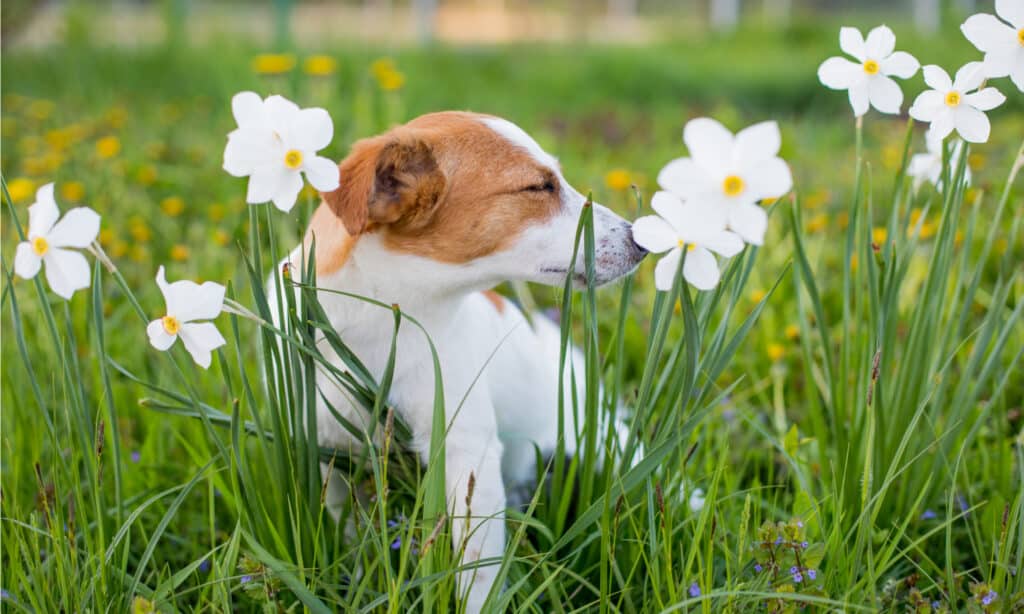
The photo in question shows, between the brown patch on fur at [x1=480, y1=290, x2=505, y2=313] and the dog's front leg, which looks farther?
the brown patch on fur at [x1=480, y1=290, x2=505, y2=313]

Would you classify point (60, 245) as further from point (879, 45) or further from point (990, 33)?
point (990, 33)

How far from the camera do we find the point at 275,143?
1.26 meters

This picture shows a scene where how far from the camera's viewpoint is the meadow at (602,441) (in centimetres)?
152

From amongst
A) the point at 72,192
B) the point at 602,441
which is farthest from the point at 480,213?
the point at 72,192

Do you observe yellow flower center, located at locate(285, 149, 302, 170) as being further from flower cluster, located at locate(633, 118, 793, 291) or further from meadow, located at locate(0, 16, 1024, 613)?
flower cluster, located at locate(633, 118, 793, 291)

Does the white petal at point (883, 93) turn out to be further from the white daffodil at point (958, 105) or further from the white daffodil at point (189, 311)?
the white daffodil at point (189, 311)

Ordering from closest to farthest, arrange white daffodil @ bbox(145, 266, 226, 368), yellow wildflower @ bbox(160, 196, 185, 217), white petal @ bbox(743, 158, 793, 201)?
white petal @ bbox(743, 158, 793, 201)
white daffodil @ bbox(145, 266, 226, 368)
yellow wildflower @ bbox(160, 196, 185, 217)

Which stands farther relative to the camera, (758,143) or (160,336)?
(160,336)

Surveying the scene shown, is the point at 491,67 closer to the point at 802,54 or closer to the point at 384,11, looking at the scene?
the point at 802,54

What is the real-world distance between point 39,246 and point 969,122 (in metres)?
1.31

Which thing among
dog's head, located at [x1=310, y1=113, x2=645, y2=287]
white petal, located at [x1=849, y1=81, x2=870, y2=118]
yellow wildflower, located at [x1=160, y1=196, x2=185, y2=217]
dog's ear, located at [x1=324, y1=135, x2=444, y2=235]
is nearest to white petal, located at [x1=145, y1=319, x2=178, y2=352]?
dog's ear, located at [x1=324, y1=135, x2=444, y2=235]

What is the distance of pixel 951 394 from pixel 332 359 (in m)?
1.58

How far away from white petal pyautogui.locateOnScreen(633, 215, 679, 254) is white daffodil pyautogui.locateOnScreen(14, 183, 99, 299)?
26.2 inches

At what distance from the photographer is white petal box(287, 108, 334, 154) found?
1.25 m
